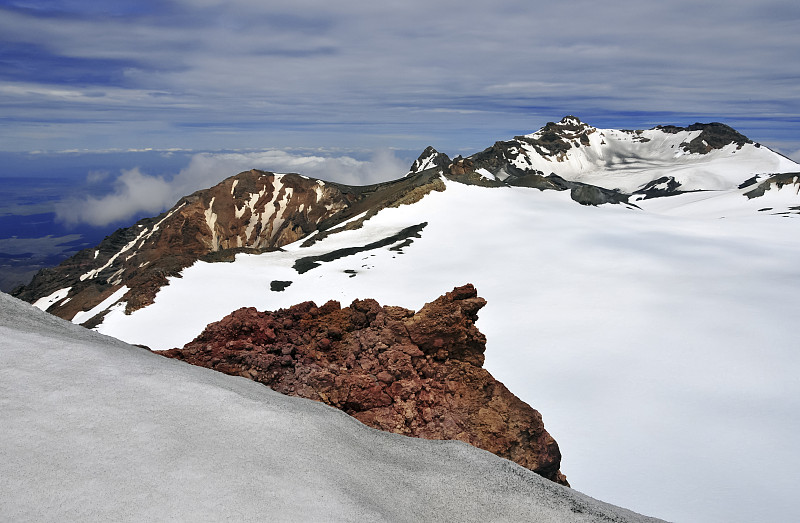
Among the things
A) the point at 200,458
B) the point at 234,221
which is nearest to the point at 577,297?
the point at 200,458

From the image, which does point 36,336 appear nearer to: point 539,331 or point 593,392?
point 593,392

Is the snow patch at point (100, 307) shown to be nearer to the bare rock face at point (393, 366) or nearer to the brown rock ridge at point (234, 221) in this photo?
the brown rock ridge at point (234, 221)

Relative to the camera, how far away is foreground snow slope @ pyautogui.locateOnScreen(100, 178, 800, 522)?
14758mm

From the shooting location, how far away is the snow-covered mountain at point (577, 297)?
1525 centimetres

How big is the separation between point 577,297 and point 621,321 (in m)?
3.64

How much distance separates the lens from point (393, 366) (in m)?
11.7

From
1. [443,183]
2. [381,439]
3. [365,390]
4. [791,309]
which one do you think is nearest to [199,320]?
[365,390]

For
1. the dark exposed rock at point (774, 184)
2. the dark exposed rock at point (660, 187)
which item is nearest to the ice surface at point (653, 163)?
the dark exposed rock at point (660, 187)

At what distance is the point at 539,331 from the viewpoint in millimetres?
23734

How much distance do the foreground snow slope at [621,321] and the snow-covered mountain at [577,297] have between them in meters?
0.08

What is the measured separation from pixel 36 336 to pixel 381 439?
5.98m

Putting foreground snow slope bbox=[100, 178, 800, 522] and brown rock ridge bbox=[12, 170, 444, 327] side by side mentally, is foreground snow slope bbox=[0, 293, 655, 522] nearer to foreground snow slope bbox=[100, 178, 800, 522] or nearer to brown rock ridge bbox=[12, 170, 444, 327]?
foreground snow slope bbox=[100, 178, 800, 522]

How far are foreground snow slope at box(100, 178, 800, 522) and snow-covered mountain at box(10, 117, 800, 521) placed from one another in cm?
8

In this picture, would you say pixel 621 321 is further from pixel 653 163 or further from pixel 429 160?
pixel 653 163
